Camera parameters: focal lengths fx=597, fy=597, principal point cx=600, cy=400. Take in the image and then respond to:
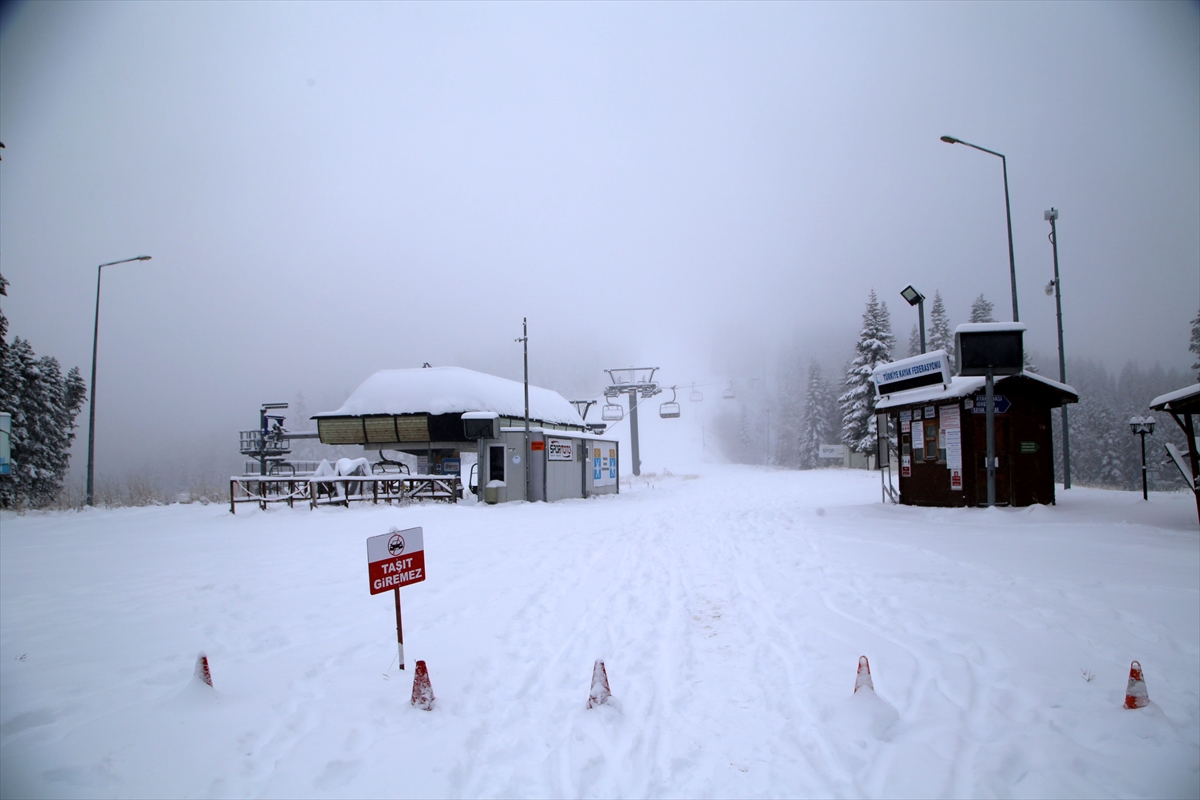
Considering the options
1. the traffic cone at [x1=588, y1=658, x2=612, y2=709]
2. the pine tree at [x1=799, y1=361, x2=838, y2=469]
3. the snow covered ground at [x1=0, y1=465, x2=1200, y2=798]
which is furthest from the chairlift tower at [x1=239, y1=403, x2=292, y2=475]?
the pine tree at [x1=799, y1=361, x2=838, y2=469]

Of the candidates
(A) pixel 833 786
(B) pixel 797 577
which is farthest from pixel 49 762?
(B) pixel 797 577

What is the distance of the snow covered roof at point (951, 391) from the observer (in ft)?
43.1

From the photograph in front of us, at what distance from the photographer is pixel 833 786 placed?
3141 mm

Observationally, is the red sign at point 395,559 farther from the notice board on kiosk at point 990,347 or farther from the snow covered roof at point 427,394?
the snow covered roof at point 427,394

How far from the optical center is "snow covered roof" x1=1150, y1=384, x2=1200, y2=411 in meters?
9.56

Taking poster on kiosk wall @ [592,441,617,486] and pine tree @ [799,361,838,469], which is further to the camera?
pine tree @ [799,361,838,469]

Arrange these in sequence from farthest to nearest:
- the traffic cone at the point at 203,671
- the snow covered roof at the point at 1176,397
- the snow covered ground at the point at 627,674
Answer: the snow covered roof at the point at 1176,397 < the traffic cone at the point at 203,671 < the snow covered ground at the point at 627,674

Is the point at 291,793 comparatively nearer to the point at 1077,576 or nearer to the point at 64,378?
the point at 1077,576

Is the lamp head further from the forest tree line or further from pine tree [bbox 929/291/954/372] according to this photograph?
pine tree [bbox 929/291/954/372]

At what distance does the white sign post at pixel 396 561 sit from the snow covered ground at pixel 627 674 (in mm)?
698

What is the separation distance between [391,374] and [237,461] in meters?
90.7

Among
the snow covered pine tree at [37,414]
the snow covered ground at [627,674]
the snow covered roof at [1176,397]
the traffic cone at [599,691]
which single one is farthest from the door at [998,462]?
the snow covered pine tree at [37,414]

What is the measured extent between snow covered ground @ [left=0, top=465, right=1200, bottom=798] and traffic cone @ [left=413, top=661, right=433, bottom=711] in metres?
0.09

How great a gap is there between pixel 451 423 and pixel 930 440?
75.3ft
